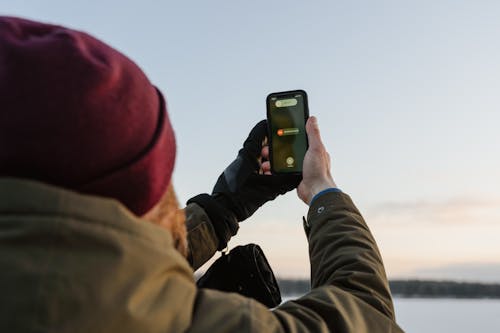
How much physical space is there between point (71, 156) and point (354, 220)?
0.81 metres

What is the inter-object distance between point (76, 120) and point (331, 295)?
66cm

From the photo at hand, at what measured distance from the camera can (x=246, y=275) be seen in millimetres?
1686

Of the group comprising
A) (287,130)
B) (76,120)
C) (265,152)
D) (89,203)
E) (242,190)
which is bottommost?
(242,190)

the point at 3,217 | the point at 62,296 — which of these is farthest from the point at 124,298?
the point at 3,217

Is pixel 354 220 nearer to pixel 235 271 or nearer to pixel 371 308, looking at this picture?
pixel 371 308

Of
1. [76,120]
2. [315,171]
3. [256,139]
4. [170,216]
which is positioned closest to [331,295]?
[170,216]

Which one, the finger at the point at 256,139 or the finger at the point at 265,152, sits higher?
the finger at the point at 256,139

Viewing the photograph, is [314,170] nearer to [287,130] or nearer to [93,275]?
[287,130]

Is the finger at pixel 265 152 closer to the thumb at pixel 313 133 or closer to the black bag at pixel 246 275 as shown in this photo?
the thumb at pixel 313 133

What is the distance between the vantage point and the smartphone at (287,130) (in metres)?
1.90

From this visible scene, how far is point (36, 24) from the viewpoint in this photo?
1029 mm

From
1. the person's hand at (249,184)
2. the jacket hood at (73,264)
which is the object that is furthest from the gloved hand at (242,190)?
the jacket hood at (73,264)

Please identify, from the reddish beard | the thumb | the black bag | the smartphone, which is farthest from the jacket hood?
the smartphone

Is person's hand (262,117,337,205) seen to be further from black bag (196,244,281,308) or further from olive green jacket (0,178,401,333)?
olive green jacket (0,178,401,333)
